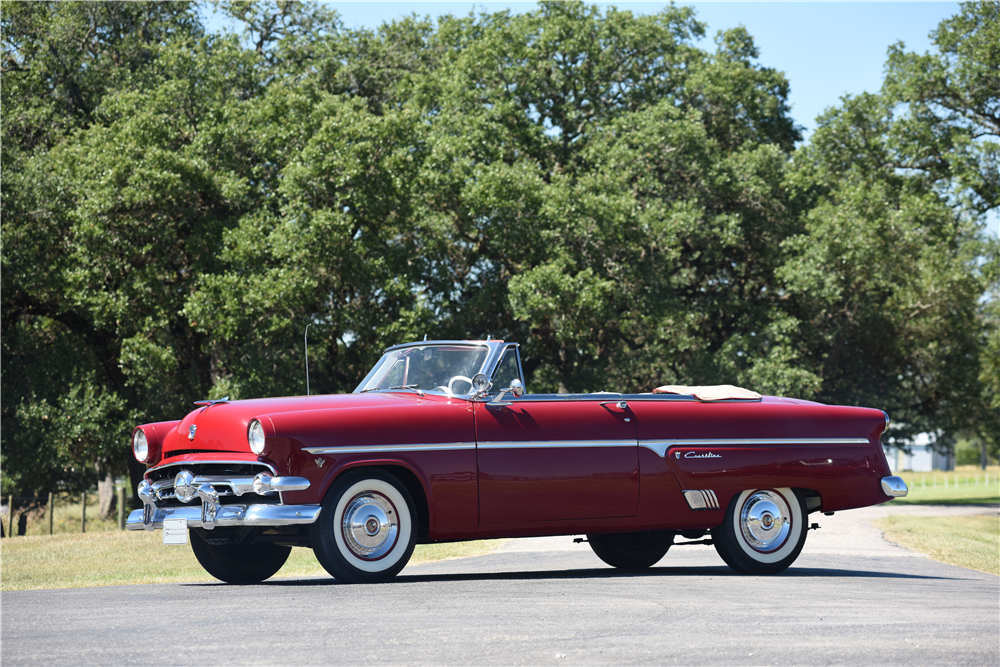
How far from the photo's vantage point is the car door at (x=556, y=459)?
8.92 m

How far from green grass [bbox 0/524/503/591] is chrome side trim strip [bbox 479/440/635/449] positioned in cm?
285

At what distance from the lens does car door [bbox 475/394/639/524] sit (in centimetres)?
892

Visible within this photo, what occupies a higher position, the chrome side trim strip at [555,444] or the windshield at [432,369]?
the windshield at [432,369]

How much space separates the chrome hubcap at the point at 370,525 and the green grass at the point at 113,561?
2.48 metres

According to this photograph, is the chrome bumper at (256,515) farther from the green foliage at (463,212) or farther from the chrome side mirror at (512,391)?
the green foliage at (463,212)

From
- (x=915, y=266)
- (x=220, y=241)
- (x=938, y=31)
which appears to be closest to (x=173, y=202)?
(x=220, y=241)

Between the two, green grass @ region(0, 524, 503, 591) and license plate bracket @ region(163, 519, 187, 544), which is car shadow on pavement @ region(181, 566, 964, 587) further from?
green grass @ region(0, 524, 503, 591)

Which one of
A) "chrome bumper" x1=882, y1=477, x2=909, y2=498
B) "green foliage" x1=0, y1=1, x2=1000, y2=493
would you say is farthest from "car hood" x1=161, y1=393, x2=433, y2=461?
"green foliage" x1=0, y1=1, x2=1000, y2=493

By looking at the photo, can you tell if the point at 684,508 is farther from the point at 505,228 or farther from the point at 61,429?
the point at 61,429

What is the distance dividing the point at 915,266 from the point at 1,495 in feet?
85.1

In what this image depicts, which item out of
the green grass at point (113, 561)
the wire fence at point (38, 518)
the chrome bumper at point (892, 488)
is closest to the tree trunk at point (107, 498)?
the wire fence at point (38, 518)

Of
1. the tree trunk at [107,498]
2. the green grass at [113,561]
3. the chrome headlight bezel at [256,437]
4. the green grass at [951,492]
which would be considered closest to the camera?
the chrome headlight bezel at [256,437]

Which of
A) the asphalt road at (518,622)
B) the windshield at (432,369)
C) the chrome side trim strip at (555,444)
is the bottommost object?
the asphalt road at (518,622)

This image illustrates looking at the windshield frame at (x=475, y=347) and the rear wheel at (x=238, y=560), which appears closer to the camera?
the windshield frame at (x=475, y=347)
